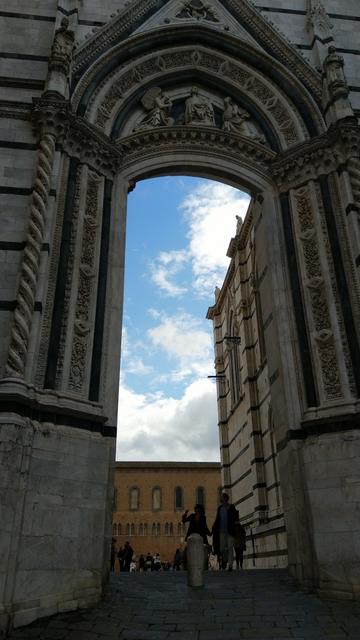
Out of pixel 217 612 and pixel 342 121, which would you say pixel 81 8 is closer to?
pixel 342 121

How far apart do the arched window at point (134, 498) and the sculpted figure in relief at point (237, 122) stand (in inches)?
1281

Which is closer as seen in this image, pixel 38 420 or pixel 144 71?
pixel 38 420

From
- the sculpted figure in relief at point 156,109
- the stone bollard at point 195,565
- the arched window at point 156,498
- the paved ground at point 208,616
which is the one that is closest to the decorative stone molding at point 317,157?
→ the sculpted figure in relief at point 156,109

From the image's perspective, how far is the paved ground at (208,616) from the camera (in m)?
5.97

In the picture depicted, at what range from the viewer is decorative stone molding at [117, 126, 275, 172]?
11.9m

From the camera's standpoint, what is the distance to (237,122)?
12977 mm

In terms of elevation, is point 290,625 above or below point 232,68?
below

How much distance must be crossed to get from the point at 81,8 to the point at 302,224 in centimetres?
778

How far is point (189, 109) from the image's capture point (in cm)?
1297

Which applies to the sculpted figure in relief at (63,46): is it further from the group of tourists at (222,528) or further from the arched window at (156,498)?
the arched window at (156,498)

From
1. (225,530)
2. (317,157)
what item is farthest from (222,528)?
(317,157)

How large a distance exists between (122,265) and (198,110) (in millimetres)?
4885

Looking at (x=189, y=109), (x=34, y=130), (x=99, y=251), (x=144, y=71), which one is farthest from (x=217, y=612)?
(x=144, y=71)

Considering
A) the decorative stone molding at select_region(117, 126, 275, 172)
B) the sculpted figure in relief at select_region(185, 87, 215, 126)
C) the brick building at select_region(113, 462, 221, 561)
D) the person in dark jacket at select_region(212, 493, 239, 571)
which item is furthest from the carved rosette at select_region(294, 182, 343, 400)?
the brick building at select_region(113, 462, 221, 561)
